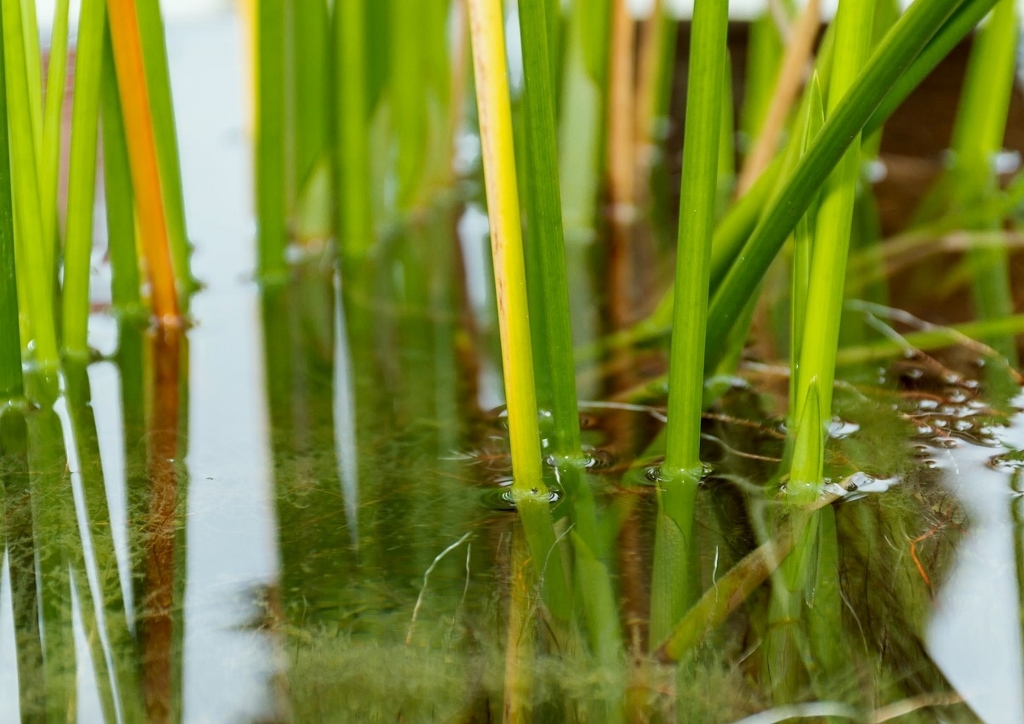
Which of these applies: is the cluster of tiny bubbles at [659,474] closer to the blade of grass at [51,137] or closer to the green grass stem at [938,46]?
the green grass stem at [938,46]

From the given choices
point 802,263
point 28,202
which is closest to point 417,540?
point 802,263

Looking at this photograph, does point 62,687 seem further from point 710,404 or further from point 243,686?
point 710,404

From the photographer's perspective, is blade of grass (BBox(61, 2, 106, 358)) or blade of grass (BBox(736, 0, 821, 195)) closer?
blade of grass (BBox(61, 2, 106, 358))

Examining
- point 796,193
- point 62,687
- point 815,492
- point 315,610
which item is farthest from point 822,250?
point 62,687

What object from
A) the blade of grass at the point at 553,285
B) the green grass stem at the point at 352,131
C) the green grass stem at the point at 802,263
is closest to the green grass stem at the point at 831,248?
the green grass stem at the point at 802,263

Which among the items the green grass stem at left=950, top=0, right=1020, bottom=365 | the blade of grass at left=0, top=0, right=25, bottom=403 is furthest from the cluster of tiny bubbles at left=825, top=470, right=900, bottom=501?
the blade of grass at left=0, top=0, right=25, bottom=403

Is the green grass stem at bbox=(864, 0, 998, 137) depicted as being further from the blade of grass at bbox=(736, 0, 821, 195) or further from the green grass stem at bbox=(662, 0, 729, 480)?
the blade of grass at bbox=(736, 0, 821, 195)
